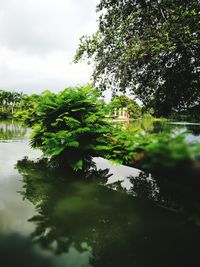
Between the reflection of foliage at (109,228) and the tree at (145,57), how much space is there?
5.56 meters

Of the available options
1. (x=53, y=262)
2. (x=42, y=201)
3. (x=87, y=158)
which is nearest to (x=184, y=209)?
(x=53, y=262)

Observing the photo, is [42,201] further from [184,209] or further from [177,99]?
[177,99]

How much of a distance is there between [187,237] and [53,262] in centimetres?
221

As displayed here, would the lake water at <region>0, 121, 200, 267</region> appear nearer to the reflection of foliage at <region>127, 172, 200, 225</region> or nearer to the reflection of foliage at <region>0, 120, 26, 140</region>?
the reflection of foliage at <region>127, 172, 200, 225</region>

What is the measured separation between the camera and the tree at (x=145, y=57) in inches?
352

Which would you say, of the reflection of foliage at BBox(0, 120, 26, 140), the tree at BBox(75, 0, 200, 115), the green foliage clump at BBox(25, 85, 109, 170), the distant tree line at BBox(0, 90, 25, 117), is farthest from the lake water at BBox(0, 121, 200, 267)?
the distant tree line at BBox(0, 90, 25, 117)

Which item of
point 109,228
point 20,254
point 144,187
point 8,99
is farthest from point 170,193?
point 8,99

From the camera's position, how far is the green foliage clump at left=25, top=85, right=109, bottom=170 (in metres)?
6.68

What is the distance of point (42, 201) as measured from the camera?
17.7ft

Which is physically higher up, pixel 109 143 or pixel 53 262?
pixel 109 143

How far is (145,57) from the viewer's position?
9.50 metres

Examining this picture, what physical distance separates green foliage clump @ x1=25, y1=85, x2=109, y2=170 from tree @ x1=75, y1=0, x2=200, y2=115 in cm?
271

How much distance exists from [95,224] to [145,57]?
24.3 ft

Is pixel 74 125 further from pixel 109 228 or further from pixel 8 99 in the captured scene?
pixel 8 99
